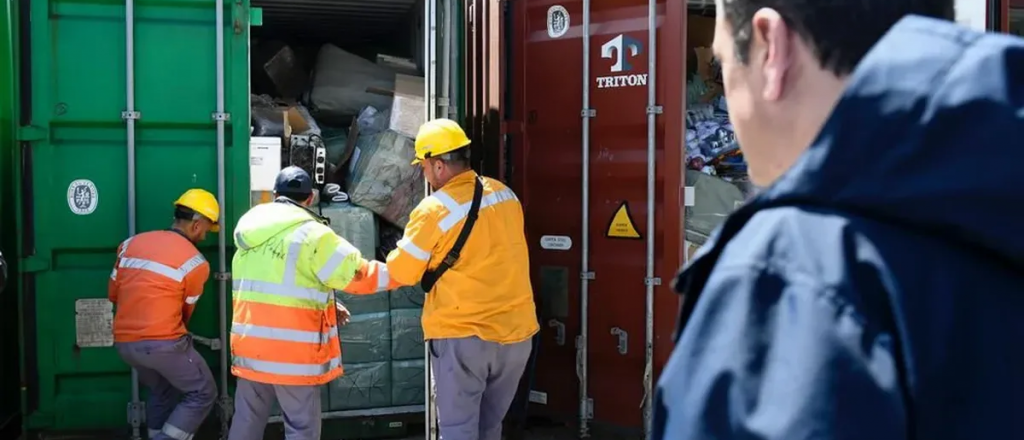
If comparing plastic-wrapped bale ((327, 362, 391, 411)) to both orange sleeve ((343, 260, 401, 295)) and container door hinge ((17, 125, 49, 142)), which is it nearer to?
orange sleeve ((343, 260, 401, 295))

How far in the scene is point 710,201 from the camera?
4.73 m

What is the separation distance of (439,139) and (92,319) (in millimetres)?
2027

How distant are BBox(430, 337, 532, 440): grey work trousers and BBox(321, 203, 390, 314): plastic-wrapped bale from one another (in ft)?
2.87

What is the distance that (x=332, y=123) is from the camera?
607cm

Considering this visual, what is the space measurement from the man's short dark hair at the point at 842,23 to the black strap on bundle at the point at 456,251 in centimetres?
312

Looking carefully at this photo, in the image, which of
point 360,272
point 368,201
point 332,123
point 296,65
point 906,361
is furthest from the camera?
point 296,65

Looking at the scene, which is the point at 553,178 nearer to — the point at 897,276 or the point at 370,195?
the point at 370,195

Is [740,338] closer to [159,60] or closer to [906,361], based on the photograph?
[906,361]

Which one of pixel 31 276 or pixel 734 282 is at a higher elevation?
pixel 734 282

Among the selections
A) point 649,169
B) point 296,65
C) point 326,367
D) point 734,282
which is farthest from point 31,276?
point 734,282

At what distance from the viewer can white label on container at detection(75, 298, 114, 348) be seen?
4477 millimetres

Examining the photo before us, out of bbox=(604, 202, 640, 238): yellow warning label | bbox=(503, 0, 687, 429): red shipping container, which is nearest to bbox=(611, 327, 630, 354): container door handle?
bbox=(503, 0, 687, 429): red shipping container

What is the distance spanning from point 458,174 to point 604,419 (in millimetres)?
1482

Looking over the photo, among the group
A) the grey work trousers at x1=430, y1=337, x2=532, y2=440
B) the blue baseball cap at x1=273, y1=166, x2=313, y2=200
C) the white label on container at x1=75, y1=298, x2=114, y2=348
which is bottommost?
the grey work trousers at x1=430, y1=337, x2=532, y2=440
